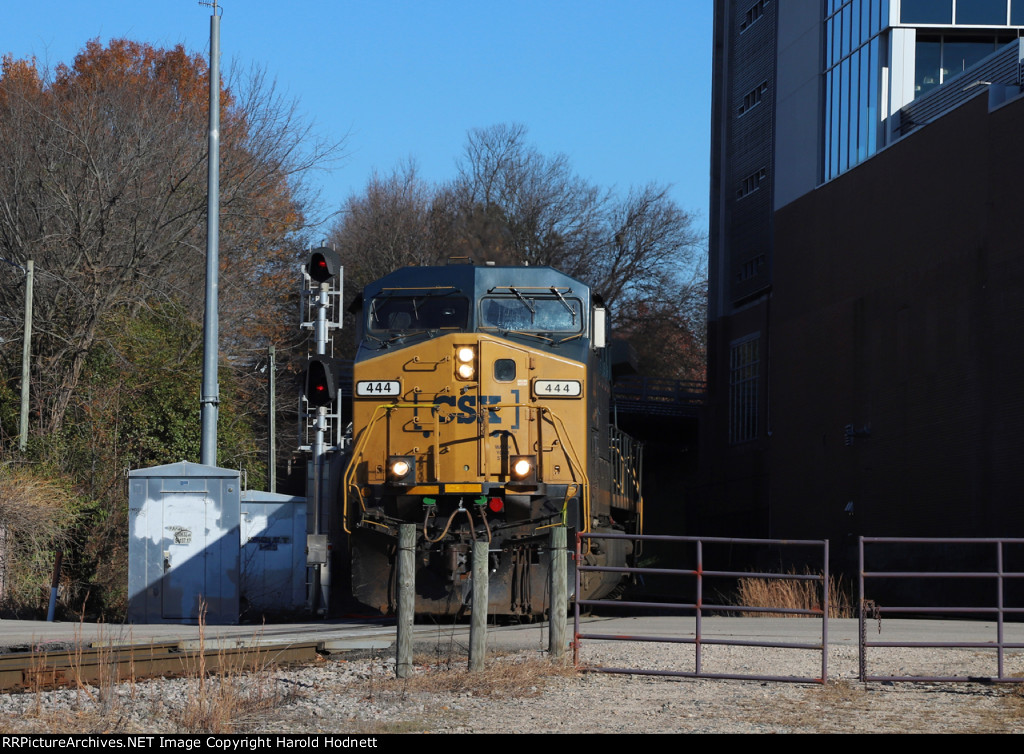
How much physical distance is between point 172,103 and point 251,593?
21679 millimetres

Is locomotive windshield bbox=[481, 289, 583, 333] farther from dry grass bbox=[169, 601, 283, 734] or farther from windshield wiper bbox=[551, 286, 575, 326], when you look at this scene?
dry grass bbox=[169, 601, 283, 734]

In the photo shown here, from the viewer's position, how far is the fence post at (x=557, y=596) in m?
11.8

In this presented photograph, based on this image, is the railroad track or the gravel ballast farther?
the railroad track

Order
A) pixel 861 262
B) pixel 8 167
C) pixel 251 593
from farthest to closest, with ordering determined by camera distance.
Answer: pixel 861 262 < pixel 8 167 < pixel 251 593

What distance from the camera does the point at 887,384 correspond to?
113ft

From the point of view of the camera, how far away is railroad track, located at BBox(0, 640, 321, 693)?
10.2 metres

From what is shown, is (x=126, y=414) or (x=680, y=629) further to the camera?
(x=126, y=414)

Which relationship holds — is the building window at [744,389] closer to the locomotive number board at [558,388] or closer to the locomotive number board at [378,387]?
the locomotive number board at [558,388]

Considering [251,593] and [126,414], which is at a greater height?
[126,414]

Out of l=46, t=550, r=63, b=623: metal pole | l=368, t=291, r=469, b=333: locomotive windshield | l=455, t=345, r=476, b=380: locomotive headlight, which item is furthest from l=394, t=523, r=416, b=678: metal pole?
l=46, t=550, r=63, b=623: metal pole

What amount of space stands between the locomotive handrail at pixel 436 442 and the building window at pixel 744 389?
99.5 feet

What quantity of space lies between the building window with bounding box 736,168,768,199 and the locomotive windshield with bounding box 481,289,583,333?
98.7 ft

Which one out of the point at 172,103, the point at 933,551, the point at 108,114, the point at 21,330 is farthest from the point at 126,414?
the point at 933,551

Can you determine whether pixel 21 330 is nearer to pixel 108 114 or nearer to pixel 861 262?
pixel 108 114
